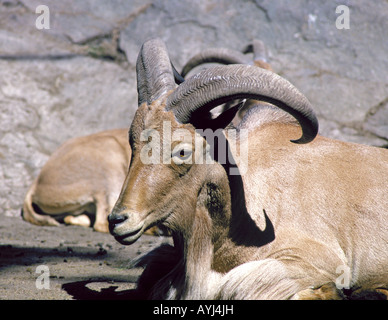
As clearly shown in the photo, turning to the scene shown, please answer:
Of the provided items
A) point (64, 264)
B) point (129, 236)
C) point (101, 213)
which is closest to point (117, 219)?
point (129, 236)

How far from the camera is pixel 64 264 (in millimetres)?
4238

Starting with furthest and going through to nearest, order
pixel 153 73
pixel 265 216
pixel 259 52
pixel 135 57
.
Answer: pixel 135 57, pixel 259 52, pixel 153 73, pixel 265 216

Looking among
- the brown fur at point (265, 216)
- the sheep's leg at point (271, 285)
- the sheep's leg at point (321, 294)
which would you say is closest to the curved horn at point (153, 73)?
the brown fur at point (265, 216)

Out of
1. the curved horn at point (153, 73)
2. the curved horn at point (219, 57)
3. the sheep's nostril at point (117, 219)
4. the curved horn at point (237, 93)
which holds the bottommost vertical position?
the sheep's nostril at point (117, 219)

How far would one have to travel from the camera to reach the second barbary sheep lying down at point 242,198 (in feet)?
9.87

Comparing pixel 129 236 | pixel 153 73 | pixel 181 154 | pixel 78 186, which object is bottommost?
pixel 129 236

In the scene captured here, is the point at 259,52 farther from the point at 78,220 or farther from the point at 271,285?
the point at 271,285

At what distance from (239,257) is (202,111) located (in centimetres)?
90

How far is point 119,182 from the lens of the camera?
21.2 ft

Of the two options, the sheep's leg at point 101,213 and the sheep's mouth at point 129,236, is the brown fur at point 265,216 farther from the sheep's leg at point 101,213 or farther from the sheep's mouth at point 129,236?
the sheep's leg at point 101,213

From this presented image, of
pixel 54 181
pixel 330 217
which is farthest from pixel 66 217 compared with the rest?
pixel 330 217

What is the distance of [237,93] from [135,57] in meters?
5.76

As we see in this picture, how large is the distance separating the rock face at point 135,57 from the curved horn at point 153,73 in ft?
13.4

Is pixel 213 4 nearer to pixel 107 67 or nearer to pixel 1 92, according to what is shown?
pixel 107 67
